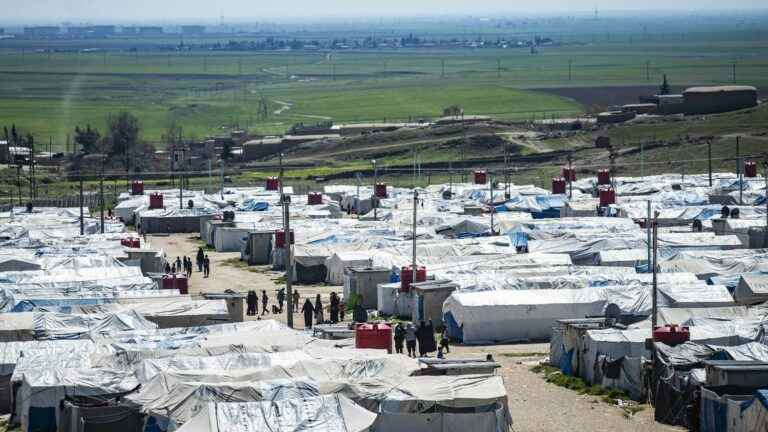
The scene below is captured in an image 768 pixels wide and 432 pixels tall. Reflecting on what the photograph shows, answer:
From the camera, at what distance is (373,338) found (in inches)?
910

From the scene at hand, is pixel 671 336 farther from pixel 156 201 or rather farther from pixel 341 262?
pixel 156 201

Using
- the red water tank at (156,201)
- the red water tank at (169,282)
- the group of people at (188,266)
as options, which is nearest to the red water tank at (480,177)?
the red water tank at (156,201)

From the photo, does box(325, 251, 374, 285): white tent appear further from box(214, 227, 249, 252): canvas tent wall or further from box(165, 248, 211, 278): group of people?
box(214, 227, 249, 252): canvas tent wall

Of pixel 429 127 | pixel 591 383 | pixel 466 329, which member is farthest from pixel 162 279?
pixel 429 127

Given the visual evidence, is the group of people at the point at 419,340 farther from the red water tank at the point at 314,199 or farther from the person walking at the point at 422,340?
the red water tank at the point at 314,199

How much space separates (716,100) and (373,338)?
66668 mm

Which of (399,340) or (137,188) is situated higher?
(137,188)

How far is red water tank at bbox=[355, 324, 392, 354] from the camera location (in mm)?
23078

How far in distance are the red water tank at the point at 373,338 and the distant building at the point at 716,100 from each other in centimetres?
6526

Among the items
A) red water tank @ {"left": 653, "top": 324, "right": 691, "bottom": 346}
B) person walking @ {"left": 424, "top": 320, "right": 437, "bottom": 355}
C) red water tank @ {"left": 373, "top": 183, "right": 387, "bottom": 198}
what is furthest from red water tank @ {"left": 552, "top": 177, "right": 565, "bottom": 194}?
red water tank @ {"left": 653, "top": 324, "right": 691, "bottom": 346}

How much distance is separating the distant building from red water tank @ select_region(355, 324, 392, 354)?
6526 centimetres

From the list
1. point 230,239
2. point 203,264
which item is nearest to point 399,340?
point 203,264

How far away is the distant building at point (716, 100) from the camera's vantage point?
86.2 meters

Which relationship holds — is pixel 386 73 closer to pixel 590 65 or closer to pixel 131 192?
pixel 590 65
